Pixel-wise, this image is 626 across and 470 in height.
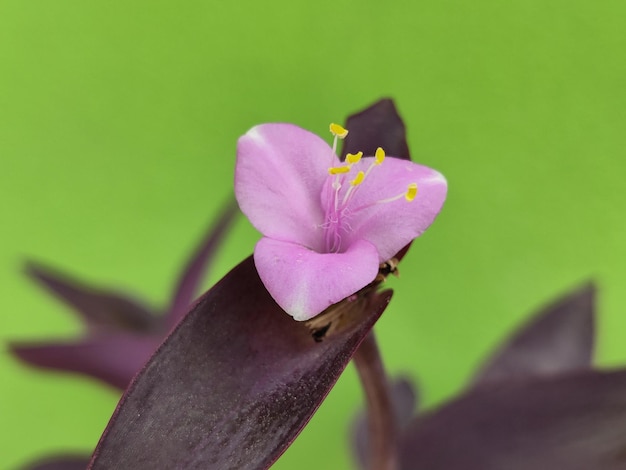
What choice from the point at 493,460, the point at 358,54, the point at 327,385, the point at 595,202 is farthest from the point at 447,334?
the point at 327,385

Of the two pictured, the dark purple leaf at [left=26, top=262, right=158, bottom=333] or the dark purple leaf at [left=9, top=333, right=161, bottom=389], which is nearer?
the dark purple leaf at [left=9, top=333, right=161, bottom=389]

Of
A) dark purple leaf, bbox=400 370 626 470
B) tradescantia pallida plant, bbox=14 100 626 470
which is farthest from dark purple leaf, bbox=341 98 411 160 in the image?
dark purple leaf, bbox=400 370 626 470

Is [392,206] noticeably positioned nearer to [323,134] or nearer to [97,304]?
[97,304]

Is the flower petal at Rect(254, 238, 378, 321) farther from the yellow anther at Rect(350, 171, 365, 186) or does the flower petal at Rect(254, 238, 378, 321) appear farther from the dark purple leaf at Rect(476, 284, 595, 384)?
the dark purple leaf at Rect(476, 284, 595, 384)

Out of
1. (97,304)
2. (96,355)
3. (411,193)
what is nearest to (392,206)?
(411,193)

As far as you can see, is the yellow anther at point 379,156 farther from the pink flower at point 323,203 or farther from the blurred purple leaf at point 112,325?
the blurred purple leaf at point 112,325

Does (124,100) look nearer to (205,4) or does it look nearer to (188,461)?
(205,4)

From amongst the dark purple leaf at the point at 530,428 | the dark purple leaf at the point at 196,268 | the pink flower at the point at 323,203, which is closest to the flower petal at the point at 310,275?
the pink flower at the point at 323,203
